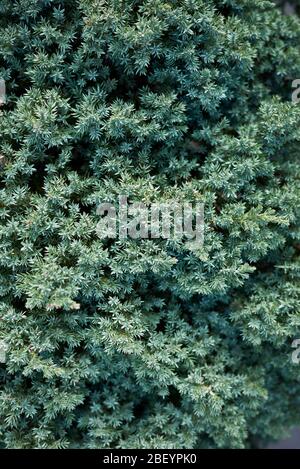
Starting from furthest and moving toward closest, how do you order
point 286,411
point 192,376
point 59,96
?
Answer: point 286,411
point 192,376
point 59,96

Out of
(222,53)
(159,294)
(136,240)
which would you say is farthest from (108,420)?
(222,53)

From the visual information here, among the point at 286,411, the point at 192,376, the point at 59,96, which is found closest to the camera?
the point at 59,96

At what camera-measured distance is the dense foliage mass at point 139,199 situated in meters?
1.38

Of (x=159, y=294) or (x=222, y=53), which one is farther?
(x=159, y=294)

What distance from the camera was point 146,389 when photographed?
5.27 ft

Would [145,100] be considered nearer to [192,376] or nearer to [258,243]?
[258,243]

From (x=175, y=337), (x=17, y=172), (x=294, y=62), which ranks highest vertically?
(x=294, y=62)

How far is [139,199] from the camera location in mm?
1408

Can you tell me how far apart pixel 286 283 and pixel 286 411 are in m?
0.61

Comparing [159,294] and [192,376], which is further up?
[159,294]

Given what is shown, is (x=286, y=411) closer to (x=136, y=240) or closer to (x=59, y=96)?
(x=136, y=240)

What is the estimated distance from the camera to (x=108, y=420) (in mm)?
1629

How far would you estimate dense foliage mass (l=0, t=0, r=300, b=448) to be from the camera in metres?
1.38

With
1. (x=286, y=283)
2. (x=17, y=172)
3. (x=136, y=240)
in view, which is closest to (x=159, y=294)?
(x=136, y=240)
